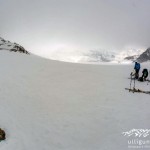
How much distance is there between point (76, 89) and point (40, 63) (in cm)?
1289

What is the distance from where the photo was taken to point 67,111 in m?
19.0

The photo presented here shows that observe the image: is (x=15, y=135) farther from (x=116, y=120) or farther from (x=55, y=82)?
(x=55, y=82)

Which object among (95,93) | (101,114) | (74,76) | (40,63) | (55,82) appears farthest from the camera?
(40,63)

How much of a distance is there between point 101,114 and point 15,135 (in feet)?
20.2

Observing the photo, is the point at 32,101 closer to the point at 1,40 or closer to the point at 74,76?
the point at 74,76

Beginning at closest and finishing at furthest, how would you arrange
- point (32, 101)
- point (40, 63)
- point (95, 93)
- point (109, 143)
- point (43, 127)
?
point (109, 143)
point (43, 127)
point (32, 101)
point (95, 93)
point (40, 63)

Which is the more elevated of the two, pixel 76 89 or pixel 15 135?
pixel 76 89

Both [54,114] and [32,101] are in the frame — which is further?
[32,101]

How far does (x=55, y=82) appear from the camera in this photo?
27.0 metres

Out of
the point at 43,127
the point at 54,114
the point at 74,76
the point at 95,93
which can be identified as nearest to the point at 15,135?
the point at 43,127

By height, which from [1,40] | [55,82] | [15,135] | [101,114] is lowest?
[15,135]

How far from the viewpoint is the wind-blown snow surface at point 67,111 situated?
1502 cm

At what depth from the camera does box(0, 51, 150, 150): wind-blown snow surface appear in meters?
15.0

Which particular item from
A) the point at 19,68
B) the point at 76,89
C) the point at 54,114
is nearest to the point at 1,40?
the point at 19,68
